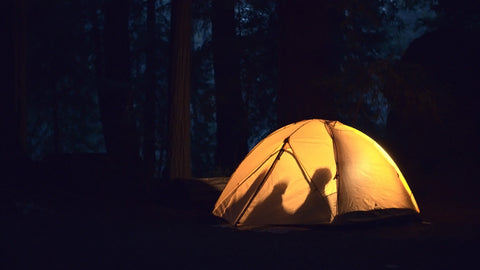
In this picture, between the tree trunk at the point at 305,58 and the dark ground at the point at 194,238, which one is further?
the tree trunk at the point at 305,58

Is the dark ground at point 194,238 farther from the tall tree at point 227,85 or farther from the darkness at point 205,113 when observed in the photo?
the tall tree at point 227,85

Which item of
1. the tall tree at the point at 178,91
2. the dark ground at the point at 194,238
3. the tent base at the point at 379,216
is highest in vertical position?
the tall tree at the point at 178,91

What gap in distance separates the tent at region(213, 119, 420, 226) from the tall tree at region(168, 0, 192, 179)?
3.59m

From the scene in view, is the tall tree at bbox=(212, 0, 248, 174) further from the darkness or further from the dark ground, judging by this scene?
the dark ground

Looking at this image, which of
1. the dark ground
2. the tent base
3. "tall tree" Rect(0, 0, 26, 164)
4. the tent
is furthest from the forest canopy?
the tent base

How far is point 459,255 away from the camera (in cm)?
762

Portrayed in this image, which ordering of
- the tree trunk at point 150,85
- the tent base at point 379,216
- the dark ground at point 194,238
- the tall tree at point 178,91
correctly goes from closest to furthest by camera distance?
the dark ground at point 194,238
the tent base at point 379,216
the tall tree at point 178,91
the tree trunk at point 150,85

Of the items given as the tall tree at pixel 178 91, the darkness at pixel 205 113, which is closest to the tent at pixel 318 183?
the darkness at pixel 205 113

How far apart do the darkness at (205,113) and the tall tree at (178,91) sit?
3 centimetres

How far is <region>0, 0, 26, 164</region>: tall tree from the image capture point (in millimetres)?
15141

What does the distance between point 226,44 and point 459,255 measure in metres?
13.2

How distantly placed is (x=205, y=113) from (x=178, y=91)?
5711mm

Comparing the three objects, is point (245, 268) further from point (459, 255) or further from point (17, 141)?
point (17, 141)

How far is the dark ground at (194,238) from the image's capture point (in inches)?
285
